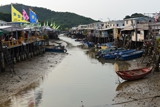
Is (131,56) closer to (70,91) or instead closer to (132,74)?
(132,74)

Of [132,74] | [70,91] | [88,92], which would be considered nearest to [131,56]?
[132,74]

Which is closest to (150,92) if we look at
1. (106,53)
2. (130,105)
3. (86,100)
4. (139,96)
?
(139,96)

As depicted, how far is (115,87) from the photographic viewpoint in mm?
20141

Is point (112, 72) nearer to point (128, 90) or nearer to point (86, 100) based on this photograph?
point (128, 90)

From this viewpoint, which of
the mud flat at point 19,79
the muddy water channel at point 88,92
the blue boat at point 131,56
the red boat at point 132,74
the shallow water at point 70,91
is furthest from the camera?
the blue boat at point 131,56

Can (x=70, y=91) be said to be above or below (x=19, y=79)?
below

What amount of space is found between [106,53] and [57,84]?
16.8 m

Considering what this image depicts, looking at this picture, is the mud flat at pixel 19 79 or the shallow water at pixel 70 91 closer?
the shallow water at pixel 70 91

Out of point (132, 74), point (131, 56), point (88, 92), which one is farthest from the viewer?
point (131, 56)

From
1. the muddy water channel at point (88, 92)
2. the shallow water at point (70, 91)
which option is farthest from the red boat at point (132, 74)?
the shallow water at point (70, 91)

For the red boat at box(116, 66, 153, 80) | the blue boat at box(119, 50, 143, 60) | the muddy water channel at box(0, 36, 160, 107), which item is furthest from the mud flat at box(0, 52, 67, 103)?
the blue boat at box(119, 50, 143, 60)

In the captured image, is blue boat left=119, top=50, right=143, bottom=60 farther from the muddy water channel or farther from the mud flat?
the mud flat

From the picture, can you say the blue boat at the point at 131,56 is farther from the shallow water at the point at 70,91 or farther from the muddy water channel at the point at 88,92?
the muddy water channel at the point at 88,92

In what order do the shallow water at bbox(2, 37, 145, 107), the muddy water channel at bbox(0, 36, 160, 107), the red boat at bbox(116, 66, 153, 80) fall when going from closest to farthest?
the muddy water channel at bbox(0, 36, 160, 107) < the shallow water at bbox(2, 37, 145, 107) < the red boat at bbox(116, 66, 153, 80)
